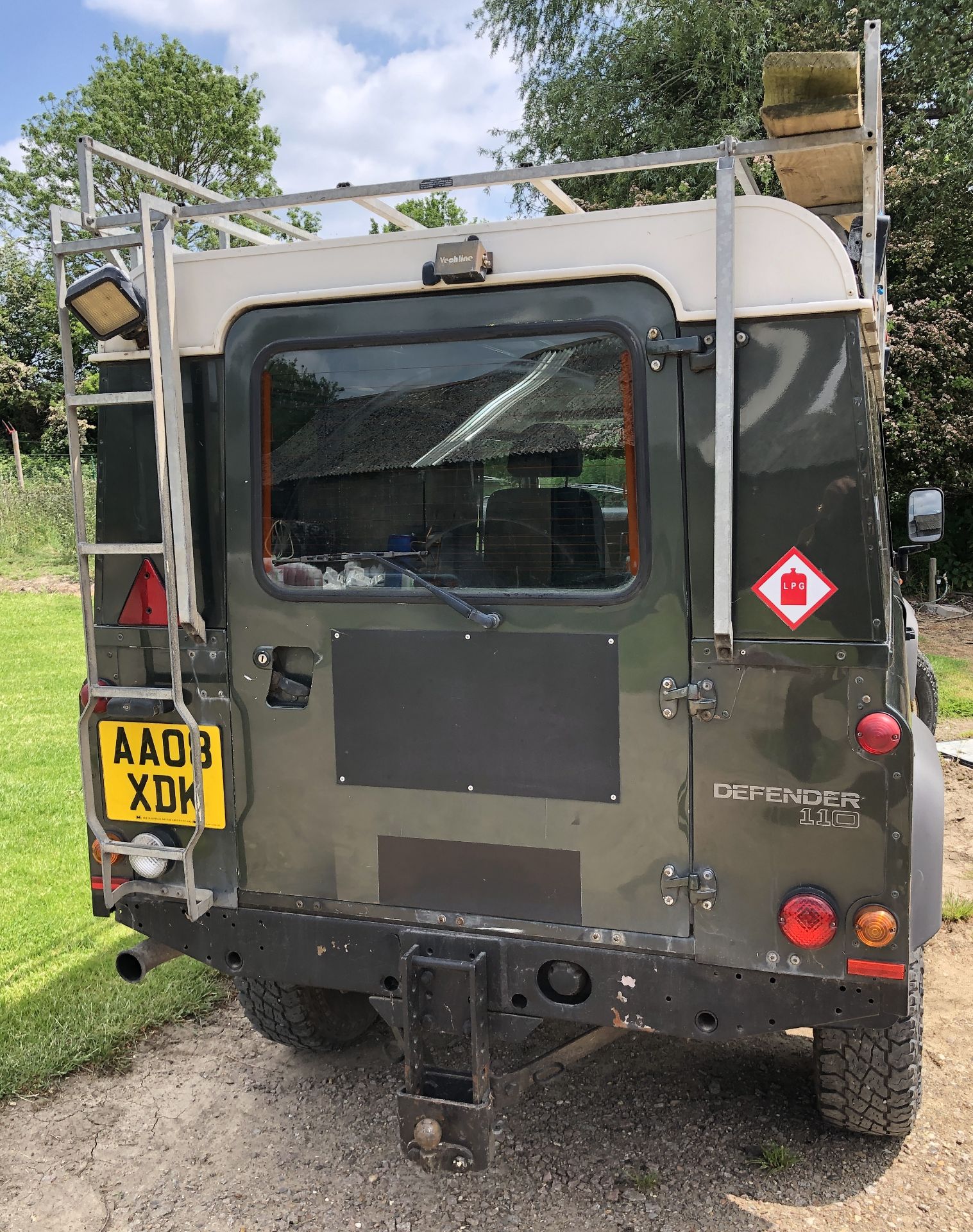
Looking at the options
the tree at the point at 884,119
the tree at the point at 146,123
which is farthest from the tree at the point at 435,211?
the tree at the point at 884,119

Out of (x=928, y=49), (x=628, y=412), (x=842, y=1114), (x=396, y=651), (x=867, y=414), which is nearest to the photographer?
(x=867, y=414)

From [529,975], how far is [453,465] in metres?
1.42

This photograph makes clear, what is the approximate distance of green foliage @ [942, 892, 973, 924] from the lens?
15.3ft

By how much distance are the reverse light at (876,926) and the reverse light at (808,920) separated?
6 cm

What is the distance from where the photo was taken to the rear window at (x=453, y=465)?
255 cm

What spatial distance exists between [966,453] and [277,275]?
42.3 feet

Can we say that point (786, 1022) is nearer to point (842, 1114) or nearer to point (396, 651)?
point (842, 1114)

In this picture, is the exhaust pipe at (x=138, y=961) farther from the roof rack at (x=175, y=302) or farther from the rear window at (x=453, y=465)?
the rear window at (x=453, y=465)

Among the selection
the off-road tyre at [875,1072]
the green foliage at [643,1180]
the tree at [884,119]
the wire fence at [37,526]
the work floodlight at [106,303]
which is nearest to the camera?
the work floodlight at [106,303]

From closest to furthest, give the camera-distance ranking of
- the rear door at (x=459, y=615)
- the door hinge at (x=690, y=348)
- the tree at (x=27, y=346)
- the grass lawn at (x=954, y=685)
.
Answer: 1. the door hinge at (x=690, y=348)
2. the rear door at (x=459, y=615)
3. the grass lawn at (x=954, y=685)
4. the tree at (x=27, y=346)

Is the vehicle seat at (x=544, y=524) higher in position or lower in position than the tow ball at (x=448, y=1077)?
higher

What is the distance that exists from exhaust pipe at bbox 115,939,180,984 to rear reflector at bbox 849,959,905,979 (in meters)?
1.97

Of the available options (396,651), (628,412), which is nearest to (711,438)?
(628,412)

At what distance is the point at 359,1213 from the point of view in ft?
9.24
